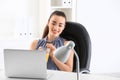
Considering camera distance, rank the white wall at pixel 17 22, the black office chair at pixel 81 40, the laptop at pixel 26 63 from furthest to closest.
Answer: the white wall at pixel 17 22, the black office chair at pixel 81 40, the laptop at pixel 26 63

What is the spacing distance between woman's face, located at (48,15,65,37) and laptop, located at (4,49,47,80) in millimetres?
600

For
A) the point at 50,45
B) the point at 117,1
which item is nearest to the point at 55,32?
the point at 50,45

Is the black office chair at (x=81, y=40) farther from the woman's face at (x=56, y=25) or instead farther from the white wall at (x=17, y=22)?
the white wall at (x=17, y=22)

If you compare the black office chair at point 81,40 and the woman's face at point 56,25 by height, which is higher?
the woman's face at point 56,25

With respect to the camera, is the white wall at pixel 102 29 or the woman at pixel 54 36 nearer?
the woman at pixel 54 36

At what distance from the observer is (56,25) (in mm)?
2111

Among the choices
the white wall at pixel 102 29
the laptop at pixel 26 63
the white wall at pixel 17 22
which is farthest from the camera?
the white wall at pixel 102 29

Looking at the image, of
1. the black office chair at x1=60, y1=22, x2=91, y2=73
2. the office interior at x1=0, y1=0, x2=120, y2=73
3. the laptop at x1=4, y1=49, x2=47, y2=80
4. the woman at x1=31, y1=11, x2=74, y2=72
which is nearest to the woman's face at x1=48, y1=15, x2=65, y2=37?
the woman at x1=31, y1=11, x2=74, y2=72

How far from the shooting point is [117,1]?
329cm

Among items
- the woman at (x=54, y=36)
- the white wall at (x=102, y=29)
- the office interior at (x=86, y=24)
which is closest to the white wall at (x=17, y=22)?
the office interior at (x=86, y=24)

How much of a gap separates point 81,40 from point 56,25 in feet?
0.97

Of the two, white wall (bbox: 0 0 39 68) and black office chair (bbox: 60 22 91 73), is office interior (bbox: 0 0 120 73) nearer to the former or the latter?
white wall (bbox: 0 0 39 68)

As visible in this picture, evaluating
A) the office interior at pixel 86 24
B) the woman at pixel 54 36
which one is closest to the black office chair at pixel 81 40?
the woman at pixel 54 36

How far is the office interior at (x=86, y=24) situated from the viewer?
10.1 feet
